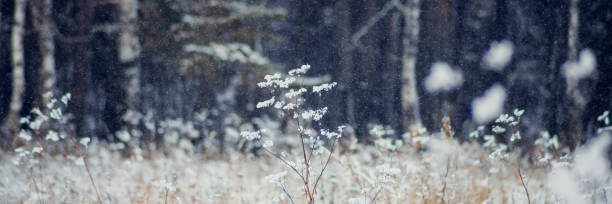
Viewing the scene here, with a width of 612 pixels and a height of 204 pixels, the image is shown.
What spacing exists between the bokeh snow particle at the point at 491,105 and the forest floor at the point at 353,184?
171 cm

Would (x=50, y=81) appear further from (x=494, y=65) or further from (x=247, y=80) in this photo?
(x=494, y=65)

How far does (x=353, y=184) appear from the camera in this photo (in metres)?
3.54

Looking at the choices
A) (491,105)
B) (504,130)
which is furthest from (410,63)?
(504,130)

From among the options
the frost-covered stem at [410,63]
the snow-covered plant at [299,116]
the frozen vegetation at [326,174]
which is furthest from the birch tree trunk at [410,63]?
the snow-covered plant at [299,116]

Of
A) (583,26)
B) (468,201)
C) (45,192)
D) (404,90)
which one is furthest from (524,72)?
(45,192)

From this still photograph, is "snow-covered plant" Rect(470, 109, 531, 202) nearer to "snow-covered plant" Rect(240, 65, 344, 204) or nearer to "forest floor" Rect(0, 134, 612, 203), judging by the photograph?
"forest floor" Rect(0, 134, 612, 203)

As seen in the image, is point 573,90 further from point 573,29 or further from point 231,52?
point 231,52

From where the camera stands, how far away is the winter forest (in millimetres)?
5047

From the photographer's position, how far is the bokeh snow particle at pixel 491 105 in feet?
21.5

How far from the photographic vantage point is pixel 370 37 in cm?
1025

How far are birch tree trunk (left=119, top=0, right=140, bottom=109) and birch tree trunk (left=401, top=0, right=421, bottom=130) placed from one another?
16.7ft

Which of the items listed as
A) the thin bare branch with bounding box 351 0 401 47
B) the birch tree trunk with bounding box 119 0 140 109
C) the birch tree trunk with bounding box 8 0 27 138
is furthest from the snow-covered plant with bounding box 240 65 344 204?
the birch tree trunk with bounding box 8 0 27 138

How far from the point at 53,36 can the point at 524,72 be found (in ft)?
36.3

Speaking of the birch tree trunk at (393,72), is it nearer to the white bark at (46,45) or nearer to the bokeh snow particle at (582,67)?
the bokeh snow particle at (582,67)
